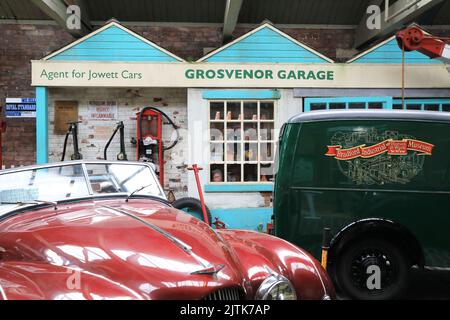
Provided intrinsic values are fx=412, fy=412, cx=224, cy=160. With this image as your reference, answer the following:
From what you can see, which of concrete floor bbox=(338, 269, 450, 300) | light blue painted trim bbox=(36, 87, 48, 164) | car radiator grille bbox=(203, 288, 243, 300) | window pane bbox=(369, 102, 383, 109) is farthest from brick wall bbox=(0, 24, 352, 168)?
car radiator grille bbox=(203, 288, 243, 300)

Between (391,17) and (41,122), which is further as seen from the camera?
(391,17)

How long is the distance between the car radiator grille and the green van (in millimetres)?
2354

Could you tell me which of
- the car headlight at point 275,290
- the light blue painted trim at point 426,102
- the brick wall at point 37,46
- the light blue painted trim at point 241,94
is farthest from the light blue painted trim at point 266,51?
the car headlight at point 275,290

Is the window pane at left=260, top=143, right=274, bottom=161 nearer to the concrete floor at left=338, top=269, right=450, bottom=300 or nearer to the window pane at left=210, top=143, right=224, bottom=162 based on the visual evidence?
the window pane at left=210, top=143, right=224, bottom=162

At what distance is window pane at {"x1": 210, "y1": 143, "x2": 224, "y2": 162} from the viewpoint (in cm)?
721

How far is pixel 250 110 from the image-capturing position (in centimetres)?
723

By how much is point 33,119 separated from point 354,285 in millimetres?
6979

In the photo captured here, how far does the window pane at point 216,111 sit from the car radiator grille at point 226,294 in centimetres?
533

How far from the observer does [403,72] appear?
6.53m

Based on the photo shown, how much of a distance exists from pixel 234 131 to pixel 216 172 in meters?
0.79

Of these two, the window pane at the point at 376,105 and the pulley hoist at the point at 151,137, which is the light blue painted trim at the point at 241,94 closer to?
the pulley hoist at the point at 151,137

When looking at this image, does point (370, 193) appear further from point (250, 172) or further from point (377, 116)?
point (250, 172)

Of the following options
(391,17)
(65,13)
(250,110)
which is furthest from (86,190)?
(391,17)
